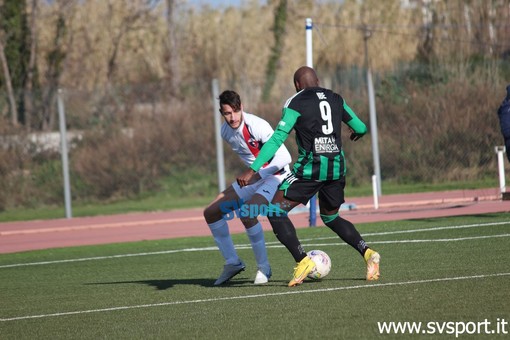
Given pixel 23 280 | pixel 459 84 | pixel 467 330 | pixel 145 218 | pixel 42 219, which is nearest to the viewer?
pixel 467 330

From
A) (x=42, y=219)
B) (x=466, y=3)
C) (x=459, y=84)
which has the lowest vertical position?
(x=42, y=219)

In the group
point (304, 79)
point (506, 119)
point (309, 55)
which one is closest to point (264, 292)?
point (304, 79)

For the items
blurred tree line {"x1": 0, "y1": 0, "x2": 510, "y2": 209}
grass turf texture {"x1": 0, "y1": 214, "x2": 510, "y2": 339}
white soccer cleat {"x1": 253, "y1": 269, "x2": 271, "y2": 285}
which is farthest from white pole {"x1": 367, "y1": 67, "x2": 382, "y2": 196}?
white soccer cleat {"x1": 253, "y1": 269, "x2": 271, "y2": 285}

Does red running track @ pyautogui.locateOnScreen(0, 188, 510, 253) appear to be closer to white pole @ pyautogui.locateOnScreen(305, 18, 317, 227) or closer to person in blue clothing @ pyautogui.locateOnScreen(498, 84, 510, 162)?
white pole @ pyautogui.locateOnScreen(305, 18, 317, 227)

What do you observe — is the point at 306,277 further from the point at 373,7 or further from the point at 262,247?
the point at 373,7

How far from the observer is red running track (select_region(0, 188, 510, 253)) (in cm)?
1890

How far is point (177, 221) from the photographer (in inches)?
883

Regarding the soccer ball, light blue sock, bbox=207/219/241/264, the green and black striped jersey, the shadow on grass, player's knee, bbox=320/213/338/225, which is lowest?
the shadow on grass

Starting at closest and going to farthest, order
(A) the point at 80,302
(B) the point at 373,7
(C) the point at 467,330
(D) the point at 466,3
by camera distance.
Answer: (C) the point at 467,330, (A) the point at 80,302, (D) the point at 466,3, (B) the point at 373,7

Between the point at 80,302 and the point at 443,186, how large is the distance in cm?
1732

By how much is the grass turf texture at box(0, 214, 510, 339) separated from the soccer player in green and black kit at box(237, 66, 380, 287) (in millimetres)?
422

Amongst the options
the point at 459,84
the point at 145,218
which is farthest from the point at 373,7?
the point at 145,218

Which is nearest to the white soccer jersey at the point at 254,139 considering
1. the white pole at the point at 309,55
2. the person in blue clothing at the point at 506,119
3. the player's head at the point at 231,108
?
the player's head at the point at 231,108

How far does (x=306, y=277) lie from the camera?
10375 mm
